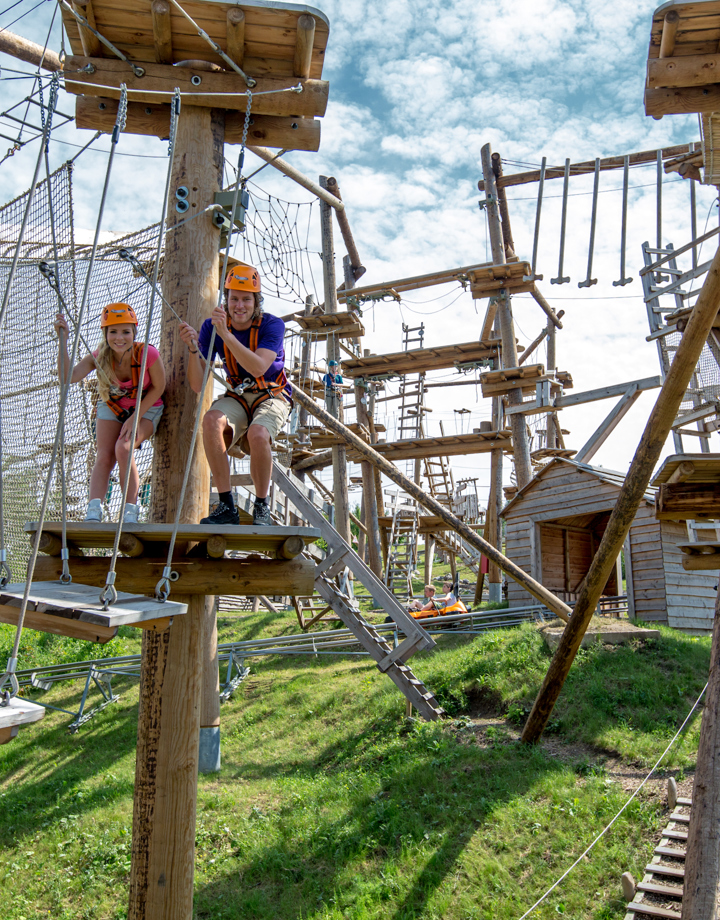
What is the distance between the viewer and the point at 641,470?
482cm

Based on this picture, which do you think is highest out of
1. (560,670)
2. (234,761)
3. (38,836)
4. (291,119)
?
(291,119)

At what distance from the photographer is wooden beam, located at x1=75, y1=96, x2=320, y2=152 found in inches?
177

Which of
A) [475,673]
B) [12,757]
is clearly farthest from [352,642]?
[12,757]

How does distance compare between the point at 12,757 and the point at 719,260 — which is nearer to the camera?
the point at 719,260

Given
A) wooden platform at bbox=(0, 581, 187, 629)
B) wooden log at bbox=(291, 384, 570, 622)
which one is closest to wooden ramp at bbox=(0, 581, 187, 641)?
wooden platform at bbox=(0, 581, 187, 629)

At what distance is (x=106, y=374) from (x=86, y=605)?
187 cm

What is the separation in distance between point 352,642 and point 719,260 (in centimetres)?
818

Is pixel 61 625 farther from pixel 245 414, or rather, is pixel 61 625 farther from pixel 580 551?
pixel 580 551

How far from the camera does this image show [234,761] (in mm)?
8219

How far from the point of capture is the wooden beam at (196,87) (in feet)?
14.1

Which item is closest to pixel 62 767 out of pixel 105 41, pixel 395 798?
pixel 395 798

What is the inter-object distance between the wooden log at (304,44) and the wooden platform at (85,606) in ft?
11.0

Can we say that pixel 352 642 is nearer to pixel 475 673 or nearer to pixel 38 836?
pixel 475 673

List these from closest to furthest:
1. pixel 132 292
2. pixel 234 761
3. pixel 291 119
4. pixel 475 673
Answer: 1. pixel 291 119
2. pixel 132 292
3. pixel 234 761
4. pixel 475 673
